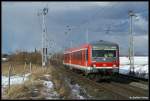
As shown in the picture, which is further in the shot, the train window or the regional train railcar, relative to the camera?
the train window

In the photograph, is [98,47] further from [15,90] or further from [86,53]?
[15,90]

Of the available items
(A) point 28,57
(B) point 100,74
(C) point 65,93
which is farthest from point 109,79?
(A) point 28,57

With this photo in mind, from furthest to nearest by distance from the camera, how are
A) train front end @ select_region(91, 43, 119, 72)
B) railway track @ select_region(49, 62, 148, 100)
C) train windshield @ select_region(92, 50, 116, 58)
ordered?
train windshield @ select_region(92, 50, 116, 58), train front end @ select_region(91, 43, 119, 72), railway track @ select_region(49, 62, 148, 100)

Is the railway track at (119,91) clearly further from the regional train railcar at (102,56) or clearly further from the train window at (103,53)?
the train window at (103,53)

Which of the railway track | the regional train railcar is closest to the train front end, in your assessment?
the regional train railcar

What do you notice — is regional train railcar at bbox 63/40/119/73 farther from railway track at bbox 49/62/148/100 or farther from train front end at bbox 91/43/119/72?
railway track at bbox 49/62/148/100

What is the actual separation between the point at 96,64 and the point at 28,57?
6144 centimetres

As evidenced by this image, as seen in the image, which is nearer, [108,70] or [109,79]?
[108,70]

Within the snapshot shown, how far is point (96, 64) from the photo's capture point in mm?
29906

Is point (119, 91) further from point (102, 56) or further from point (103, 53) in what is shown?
point (103, 53)

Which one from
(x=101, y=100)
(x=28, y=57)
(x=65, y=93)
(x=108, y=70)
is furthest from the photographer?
(x=28, y=57)

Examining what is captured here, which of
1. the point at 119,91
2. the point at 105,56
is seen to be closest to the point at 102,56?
the point at 105,56

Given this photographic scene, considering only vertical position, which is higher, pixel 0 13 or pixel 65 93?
pixel 0 13

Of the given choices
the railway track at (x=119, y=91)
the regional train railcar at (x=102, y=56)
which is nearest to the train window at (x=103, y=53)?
the regional train railcar at (x=102, y=56)
